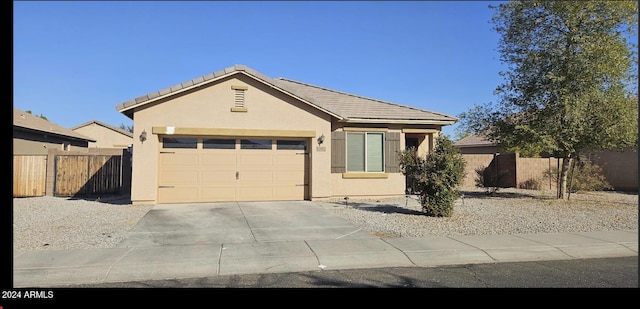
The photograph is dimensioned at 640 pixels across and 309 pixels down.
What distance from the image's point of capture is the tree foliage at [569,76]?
13078mm

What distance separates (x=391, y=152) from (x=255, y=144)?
4.91 m

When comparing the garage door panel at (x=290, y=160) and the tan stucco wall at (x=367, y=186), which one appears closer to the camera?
the garage door panel at (x=290, y=160)

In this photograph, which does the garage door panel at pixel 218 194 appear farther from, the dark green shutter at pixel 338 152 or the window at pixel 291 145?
the dark green shutter at pixel 338 152

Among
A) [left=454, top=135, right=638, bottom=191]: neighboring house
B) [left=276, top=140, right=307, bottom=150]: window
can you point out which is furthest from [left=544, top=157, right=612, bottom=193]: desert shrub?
[left=276, top=140, right=307, bottom=150]: window

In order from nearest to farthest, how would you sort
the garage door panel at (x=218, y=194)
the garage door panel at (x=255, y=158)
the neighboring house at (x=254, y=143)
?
1. the neighboring house at (x=254, y=143)
2. the garage door panel at (x=218, y=194)
3. the garage door panel at (x=255, y=158)

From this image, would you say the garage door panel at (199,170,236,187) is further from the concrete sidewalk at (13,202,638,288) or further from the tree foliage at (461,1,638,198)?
the tree foliage at (461,1,638,198)

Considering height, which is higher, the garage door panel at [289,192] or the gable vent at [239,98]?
the gable vent at [239,98]

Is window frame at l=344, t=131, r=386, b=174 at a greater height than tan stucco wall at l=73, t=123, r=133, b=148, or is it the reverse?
tan stucco wall at l=73, t=123, r=133, b=148

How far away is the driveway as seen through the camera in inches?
318

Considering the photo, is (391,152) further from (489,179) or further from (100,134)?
(100,134)

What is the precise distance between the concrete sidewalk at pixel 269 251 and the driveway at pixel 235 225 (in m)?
0.02

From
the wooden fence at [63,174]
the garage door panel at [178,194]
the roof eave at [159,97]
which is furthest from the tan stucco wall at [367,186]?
the wooden fence at [63,174]

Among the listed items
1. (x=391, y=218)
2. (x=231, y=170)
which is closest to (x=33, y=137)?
(x=231, y=170)
